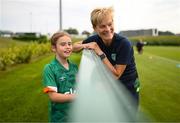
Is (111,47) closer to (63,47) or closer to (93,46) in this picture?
(93,46)

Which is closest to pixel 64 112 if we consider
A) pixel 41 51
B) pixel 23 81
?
pixel 23 81

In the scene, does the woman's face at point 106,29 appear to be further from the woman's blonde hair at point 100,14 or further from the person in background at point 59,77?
the person in background at point 59,77

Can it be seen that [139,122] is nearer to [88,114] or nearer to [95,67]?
[88,114]

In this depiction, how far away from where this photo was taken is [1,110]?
8.98 m

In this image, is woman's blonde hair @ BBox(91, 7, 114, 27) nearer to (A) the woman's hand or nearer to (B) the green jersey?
(A) the woman's hand

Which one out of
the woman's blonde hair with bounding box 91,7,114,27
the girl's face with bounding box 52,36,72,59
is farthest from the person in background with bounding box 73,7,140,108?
the girl's face with bounding box 52,36,72,59

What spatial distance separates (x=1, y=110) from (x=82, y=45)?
241 inches

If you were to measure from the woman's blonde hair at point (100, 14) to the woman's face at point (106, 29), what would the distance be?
2 centimetres

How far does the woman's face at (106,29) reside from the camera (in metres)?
3.05

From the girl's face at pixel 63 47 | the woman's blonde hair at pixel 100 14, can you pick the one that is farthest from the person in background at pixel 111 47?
the girl's face at pixel 63 47

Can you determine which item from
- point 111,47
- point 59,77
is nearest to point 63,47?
point 59,77

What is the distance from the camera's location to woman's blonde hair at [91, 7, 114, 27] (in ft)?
9.92

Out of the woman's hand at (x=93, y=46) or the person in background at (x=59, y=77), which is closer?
the person in background at (x=59, y=77)

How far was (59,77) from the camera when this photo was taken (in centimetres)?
303
